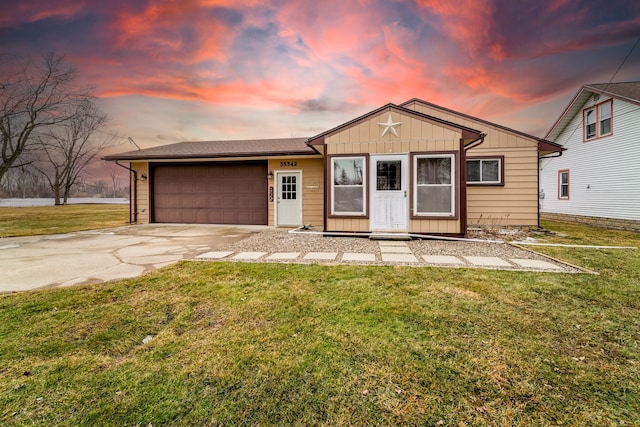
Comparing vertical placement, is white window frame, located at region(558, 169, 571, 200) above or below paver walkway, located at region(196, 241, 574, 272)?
above

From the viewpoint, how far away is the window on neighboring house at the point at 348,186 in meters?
7.33

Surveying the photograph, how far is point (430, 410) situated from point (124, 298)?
10.8ft

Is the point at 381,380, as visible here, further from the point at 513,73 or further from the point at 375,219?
the point at 513,73

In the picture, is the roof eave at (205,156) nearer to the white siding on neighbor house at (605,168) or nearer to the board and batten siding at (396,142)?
the board and batten siding at (396,142)

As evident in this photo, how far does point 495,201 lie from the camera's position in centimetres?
934

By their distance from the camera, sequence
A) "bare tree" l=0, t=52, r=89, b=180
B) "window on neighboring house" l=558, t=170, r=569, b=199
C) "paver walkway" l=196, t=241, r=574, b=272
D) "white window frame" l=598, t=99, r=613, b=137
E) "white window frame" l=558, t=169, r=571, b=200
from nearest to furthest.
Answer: "paver walkway" l=196, t=241, r=574, b=272 < "white window frame" l=598, t=99, r=613, b=137 < "white window frame" l=558, t=169, r=571, b=200 < "window on neighboring house" l=558, t=170, r=569, b=199 < "bare tree" l=0, t=52, r=89, b=180

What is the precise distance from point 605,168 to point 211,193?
16.9 metres

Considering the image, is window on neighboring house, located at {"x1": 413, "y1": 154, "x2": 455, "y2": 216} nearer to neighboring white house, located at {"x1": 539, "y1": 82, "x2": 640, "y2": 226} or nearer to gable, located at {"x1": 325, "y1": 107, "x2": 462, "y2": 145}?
gable, located at {"x1": 325, "y1": 107, "x2": 462, "y2": 145}

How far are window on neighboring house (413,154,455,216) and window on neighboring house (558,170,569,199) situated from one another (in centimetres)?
1189

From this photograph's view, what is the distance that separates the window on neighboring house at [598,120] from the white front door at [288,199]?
→ 13446 millimetres

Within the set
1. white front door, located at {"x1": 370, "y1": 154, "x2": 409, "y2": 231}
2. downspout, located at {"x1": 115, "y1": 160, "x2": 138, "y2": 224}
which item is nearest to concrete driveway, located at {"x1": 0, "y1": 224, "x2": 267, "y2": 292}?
downspout, located at {"x1": 115, "y1": 160, "x2": 138, "y2": 224}

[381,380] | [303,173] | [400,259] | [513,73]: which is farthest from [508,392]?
[513,73]

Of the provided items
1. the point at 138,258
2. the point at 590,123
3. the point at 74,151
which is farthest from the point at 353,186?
the point at 74,151

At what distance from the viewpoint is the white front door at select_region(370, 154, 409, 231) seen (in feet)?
23.4
